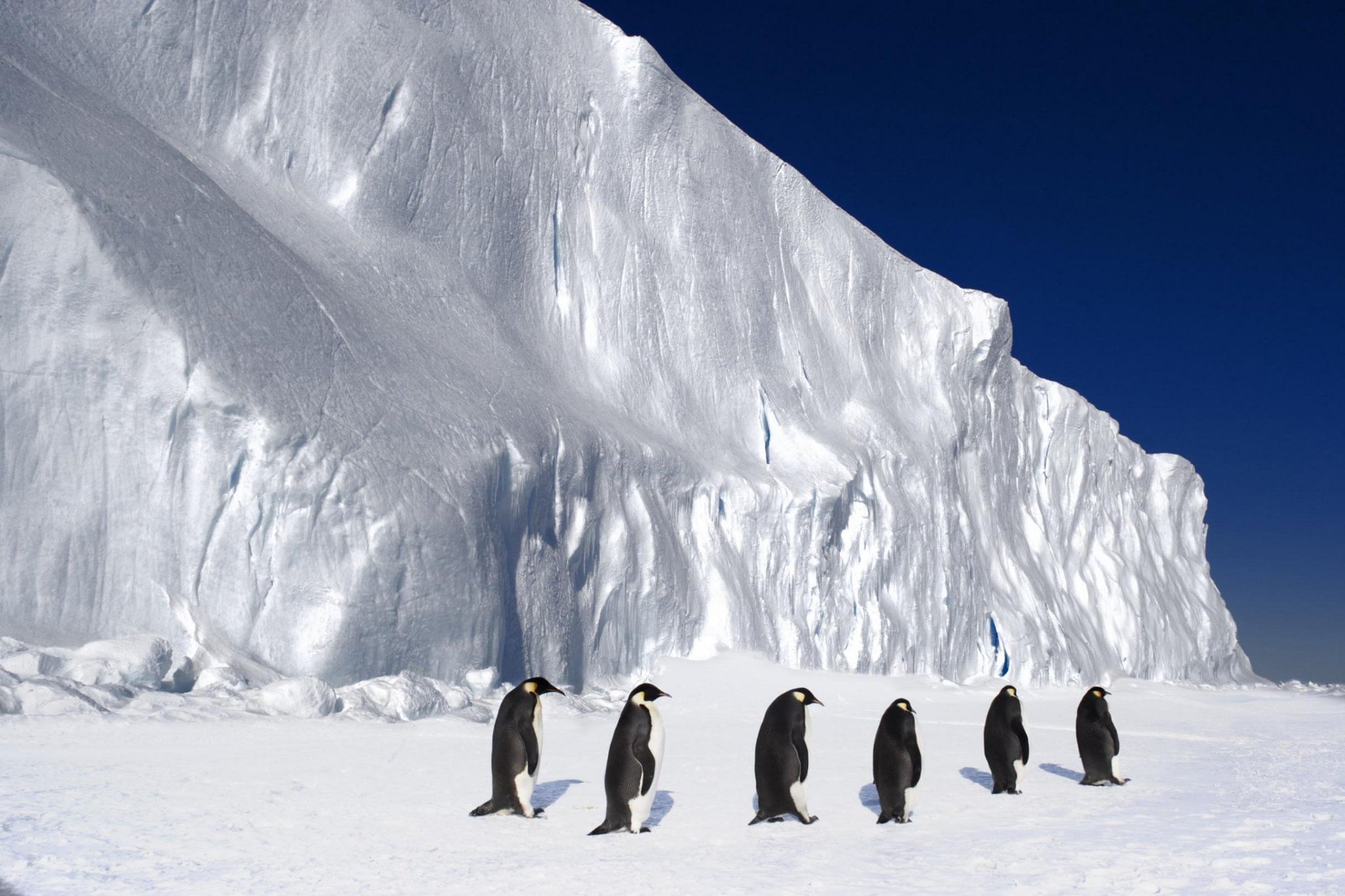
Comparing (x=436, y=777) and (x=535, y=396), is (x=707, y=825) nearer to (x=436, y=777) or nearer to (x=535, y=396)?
(x=436, y=777)

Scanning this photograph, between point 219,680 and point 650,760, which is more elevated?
point 219,680

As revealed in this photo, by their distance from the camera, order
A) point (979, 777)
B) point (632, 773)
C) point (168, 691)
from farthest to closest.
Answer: point (168, 691) → point (979, 777) → point (632, 773)

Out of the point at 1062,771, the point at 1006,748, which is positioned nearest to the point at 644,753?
the point at 1006,748

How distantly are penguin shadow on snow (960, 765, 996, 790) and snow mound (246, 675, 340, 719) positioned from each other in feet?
16.4

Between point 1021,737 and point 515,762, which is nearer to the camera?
point 515,762

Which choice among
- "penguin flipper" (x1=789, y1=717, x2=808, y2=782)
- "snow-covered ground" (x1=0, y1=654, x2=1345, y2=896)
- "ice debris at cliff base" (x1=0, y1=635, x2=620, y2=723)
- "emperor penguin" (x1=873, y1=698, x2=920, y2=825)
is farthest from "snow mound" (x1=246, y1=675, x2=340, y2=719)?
"emperor penguin" (x1=873, y1=698, x2=920, y2=825)

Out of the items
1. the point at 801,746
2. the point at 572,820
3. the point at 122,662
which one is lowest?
the point at 572,820

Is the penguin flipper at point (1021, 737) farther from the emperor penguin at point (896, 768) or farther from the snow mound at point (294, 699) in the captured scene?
the snow mound at point (294, 699)

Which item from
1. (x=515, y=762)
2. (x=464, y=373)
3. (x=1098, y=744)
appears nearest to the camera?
(x=515, y=762)

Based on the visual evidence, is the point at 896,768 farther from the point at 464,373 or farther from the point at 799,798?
the point at 464,373

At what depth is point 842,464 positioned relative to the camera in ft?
59.9

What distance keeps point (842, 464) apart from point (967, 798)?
1149 centimetres

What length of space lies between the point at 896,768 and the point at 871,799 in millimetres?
905

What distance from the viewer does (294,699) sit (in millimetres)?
8938
